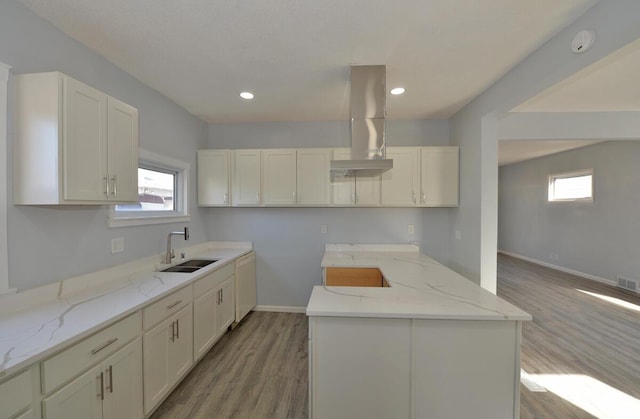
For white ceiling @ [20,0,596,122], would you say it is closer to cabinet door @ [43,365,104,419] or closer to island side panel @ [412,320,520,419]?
island side panel @ [412,320,520,419]

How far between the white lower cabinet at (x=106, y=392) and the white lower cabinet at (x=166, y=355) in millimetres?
67

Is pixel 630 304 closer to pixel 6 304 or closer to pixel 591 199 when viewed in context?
pixel 591 199

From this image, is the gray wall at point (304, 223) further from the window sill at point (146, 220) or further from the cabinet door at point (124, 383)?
→ the cabinet door at point (124, 383)

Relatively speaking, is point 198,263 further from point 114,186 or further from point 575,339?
point 575,339

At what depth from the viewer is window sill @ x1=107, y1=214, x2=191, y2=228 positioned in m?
2.12

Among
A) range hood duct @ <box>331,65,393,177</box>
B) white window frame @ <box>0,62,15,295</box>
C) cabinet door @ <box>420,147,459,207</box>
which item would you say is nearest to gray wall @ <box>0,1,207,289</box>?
white window frame @ <box>0,62,15,295</box>

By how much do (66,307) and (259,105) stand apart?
96.2 inches

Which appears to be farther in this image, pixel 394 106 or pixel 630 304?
pixel 630 304

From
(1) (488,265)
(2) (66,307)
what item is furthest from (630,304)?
(2) (66,307)

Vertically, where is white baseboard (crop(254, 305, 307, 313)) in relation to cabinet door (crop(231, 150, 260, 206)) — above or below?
below

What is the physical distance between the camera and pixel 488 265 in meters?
2.60

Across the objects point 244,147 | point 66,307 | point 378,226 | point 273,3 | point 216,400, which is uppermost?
point 273,3

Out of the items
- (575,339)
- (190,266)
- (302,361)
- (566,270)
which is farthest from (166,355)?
(566,270)

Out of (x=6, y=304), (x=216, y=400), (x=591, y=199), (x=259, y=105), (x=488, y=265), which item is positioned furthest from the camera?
(x=591, y=199)
